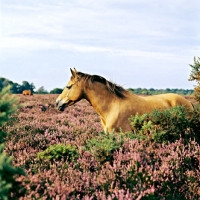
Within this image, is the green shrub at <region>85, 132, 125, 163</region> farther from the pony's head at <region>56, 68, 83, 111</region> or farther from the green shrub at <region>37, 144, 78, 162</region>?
the pony's head at <region>56, 68, 83, 111</region>

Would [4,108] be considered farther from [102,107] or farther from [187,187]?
[102,107]

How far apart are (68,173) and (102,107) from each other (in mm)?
3737

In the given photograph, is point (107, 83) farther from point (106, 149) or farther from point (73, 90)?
point (106, 149)

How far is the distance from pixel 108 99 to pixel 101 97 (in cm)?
18

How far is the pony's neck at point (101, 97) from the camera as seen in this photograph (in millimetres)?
8164

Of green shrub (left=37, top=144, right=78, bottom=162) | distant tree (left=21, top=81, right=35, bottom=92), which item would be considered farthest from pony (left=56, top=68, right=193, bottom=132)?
distant tree (left=21, top=81, right=35, bottom=92)

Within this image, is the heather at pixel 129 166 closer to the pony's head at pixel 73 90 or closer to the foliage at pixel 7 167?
the foliage at pixel 7 167

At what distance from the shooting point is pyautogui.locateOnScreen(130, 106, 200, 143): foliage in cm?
589

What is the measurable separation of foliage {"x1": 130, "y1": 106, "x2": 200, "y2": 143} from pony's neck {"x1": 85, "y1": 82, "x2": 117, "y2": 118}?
1814mm

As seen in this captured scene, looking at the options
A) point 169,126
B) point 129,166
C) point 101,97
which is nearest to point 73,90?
point 101,97

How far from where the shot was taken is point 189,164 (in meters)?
5.20

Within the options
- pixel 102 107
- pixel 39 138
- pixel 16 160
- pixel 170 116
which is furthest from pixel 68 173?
pixel 102 107

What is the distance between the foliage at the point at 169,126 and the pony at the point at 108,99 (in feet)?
4.96

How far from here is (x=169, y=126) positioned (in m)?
6.04
